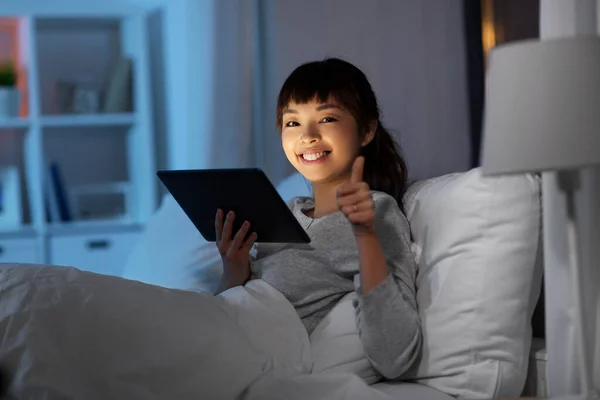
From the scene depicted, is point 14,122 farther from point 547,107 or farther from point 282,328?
point 547,107

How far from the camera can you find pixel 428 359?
4.81 ft

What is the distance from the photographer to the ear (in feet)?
5.67

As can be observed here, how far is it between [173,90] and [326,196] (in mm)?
2017

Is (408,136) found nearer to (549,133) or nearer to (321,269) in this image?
(321,269)

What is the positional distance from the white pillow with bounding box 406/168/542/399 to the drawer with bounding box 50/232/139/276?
7.72 feet

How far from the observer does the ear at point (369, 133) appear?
68.1 inches

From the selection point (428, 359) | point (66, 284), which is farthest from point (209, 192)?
point (428, 359)

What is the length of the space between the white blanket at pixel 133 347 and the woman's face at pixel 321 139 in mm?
330

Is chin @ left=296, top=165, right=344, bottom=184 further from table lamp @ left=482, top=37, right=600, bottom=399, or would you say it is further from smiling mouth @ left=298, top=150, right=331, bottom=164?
table lamp @ left=482, top=37, right=600, bottom=399

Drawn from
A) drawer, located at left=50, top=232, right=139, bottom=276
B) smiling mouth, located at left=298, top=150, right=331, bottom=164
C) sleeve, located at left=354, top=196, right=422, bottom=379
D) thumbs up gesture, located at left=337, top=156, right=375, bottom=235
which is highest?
smiling mouth, located at left=298, top=150, right=331, bottom=164

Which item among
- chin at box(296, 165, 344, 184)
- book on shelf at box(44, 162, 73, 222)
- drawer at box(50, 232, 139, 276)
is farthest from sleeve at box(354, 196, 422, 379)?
book on shelf at box(44, 162, 73, 222)

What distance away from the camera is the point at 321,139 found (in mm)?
1648

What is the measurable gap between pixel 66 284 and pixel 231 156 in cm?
154

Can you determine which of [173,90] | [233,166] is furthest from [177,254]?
[173,90]
